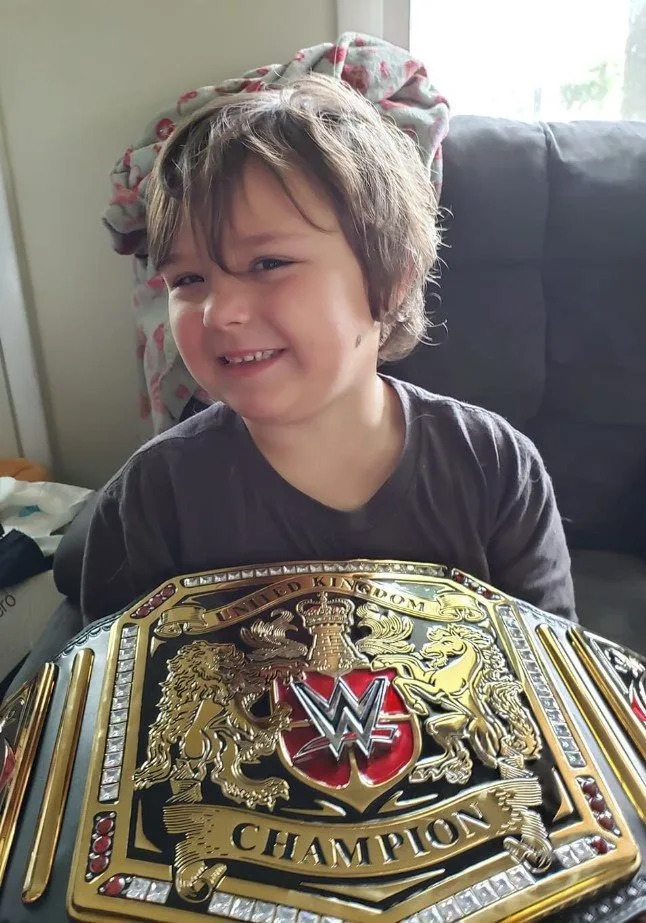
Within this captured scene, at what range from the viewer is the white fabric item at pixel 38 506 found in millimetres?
1386

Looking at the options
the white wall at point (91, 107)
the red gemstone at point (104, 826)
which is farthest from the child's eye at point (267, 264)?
the white wall at point (91, 107)

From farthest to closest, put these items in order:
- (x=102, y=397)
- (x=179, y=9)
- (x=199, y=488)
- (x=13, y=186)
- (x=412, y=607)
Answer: (x=102, y=397) → (x=13, y=186) → (x=179, y=9) → (x=199, y=488) → (x=412, y=607)

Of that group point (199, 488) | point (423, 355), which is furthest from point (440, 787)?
point (423, 355)

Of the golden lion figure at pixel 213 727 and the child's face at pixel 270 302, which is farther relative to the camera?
the child's face at pixel 270 302

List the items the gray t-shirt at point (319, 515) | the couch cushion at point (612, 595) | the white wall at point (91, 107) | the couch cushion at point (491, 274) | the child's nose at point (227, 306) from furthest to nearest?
the white wall at point (91, 107)
the couch cushion at point (491, 274)
the couch cushion at point (612, 595)
the gray t-shirt at point (319, 515)
the child's nose at point (227, 306)

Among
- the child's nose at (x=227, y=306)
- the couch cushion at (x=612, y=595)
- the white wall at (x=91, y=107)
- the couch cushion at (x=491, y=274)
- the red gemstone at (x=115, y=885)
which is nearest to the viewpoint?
the red gemstone at (x=115, y=885)

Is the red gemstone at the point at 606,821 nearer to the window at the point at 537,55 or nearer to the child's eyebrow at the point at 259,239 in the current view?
the child's eyebrow at the point at 259,239

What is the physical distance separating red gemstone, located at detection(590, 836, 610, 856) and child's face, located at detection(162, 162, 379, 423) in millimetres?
405

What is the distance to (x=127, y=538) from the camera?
0.74 metres

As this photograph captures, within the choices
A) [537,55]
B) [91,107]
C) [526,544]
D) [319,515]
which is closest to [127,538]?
[319,515]

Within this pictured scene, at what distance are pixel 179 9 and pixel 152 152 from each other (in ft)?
1.16

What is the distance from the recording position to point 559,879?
1.20ft

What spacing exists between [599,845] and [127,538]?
51 centimetres

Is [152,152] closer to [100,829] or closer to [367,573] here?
[367,573]
